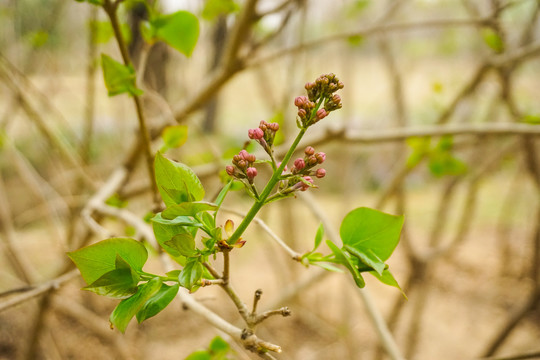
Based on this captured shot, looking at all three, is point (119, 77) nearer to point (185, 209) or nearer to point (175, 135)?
point (175, 135)

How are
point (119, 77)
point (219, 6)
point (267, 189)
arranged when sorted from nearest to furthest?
point (267, 189) → point (119, 77) → point (219, 6)

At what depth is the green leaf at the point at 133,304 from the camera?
25 centimetres

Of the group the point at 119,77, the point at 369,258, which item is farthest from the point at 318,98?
the point at 119,77

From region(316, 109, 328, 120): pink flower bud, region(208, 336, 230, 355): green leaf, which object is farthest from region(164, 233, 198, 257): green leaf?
region(208, 336, 230, 355): green leaf

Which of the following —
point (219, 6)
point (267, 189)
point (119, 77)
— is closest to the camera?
point (267, 189)

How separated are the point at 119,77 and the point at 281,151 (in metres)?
0.51

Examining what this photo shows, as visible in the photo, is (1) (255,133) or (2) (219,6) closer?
(1) (255,133)

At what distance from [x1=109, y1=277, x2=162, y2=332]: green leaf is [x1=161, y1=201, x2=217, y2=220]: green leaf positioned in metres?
0.04

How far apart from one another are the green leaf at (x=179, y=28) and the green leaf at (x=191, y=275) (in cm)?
27

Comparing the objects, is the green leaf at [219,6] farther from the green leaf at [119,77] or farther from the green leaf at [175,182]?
the green leaf at [175,182]

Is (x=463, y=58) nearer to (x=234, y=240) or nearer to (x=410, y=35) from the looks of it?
(x=410, y=35)

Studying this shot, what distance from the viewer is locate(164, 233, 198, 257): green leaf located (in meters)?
0.25

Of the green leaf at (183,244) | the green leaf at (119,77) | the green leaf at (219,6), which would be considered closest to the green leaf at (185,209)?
the green leaf at (183,244)

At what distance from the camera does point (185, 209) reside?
0.81 ft
